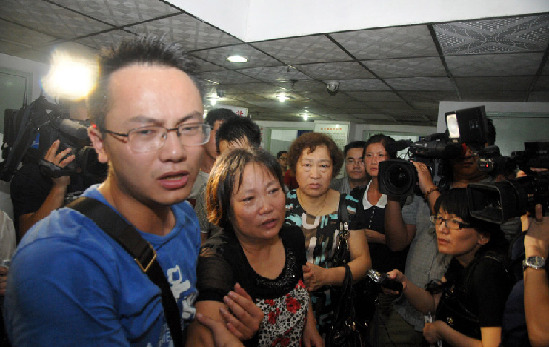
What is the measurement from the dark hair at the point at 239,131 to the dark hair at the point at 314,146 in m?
0.31

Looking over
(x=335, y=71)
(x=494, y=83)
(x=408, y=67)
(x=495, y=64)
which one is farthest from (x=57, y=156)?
(x=494, y=83)

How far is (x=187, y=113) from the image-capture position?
0.82 m

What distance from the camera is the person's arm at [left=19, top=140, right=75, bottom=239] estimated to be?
1983mm

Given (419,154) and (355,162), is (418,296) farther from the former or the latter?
(355,162)

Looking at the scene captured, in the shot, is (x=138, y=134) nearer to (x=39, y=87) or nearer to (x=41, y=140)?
(x=41, y=140)

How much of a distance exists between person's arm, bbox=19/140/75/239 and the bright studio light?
0.42 m

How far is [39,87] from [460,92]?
6.81m

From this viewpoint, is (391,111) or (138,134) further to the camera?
(391,111)

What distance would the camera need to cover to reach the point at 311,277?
4.53 ft

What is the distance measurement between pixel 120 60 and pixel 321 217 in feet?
4.58

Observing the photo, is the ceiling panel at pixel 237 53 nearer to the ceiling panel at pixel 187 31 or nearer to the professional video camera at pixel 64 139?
the ceiling panel at pixel 187 31

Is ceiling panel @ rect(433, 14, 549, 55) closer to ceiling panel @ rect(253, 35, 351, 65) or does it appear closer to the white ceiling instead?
A: the white ceiling

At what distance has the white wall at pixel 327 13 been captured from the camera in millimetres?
2291

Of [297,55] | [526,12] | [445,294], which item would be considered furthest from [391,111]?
[445,294]
